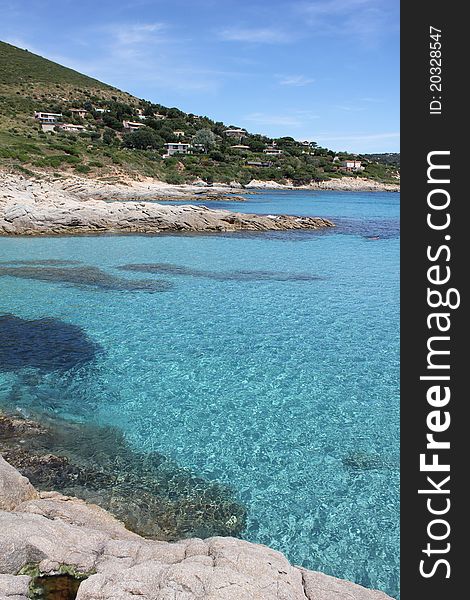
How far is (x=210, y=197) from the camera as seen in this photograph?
6450 cm

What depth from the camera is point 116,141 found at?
282ft

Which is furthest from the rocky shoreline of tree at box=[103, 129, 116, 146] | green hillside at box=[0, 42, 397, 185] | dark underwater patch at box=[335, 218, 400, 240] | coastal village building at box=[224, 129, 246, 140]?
coastal village building at box=[224, 129, 246, 140]

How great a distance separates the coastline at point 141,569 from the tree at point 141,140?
90.1m

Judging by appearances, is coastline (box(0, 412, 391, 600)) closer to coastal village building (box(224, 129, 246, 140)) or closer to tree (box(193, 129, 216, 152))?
tree (box(193, 129, 216, 152))

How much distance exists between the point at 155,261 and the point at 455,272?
2074cm

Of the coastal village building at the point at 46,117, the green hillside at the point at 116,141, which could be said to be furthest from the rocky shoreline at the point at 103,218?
the coastal village building at the point at 46,117

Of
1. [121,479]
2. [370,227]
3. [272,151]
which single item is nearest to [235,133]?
[272,151]

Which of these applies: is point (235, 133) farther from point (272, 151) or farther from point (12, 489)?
point (12, 489)

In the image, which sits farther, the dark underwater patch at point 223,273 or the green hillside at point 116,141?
the green hillside at point 116,141

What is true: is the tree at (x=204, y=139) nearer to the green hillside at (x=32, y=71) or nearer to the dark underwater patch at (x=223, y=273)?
the green hillside at (x=32, y=71)

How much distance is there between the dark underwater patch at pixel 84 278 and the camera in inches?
744

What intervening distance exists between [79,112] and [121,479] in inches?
4022

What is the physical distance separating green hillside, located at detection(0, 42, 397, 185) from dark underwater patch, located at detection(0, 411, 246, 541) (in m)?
48.5

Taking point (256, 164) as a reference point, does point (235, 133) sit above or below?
above
